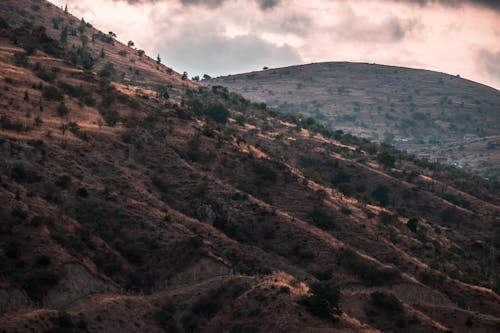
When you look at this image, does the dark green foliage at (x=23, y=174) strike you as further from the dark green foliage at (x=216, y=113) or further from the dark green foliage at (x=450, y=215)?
the dark green foliage at (x=450, y=215)

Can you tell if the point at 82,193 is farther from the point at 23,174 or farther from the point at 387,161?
the point at 387,161

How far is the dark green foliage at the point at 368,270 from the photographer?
79.9m

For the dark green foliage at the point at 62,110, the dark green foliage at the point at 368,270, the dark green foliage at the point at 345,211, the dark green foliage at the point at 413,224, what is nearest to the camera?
the dark green foliage at the point at 368,270

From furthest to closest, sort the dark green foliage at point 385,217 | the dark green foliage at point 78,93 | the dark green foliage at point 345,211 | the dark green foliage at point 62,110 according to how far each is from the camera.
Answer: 1. the dark green foliage at point 78,93
2. the dark green foliage at point 385,217
3. the dark green foliage at point 345,211
4. the dark green foliage at point 62,110

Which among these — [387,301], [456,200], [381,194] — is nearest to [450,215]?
[456,200]

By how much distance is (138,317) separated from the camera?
61.1 m

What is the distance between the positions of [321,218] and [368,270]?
505 inches

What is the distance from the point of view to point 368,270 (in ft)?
265

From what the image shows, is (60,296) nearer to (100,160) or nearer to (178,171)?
(100,160)

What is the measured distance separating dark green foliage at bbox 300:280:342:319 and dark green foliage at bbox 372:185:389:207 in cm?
6127

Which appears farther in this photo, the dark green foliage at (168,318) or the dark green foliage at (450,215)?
the dark green foliage at (450,215)

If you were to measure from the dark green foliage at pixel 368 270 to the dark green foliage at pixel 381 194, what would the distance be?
137ft

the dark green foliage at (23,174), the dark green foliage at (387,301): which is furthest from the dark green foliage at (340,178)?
the dark green foliage at (23,174)

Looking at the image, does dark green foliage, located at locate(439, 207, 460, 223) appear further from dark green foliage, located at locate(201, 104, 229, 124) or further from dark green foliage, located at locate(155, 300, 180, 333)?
dark green foliage, located at locate(155, 300, 180, 333)
